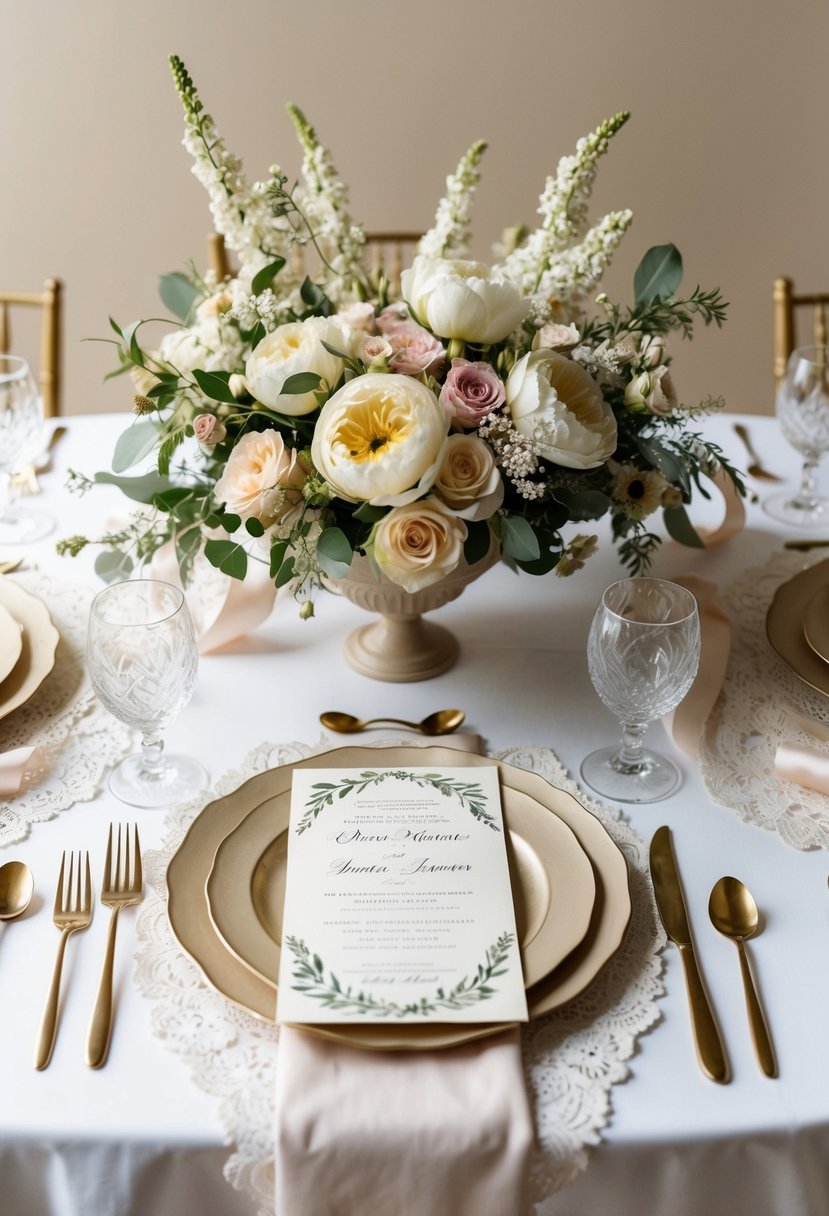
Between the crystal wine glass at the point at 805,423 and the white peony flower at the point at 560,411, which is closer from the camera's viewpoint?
the white peony flower at the point at 560,411

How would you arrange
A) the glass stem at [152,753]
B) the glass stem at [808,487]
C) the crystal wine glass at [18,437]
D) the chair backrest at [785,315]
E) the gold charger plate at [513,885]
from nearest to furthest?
the gold charger plate at [513,885], the glass stem at [152,753], the crystal wine glass at [18,437], the glass stem at [808,487], the chair backrest at [785,315]

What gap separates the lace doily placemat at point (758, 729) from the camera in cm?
107

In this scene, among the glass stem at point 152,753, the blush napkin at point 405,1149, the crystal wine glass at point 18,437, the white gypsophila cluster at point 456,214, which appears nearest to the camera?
the blush napkin at point 405,1149

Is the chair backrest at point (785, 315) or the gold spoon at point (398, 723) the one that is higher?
the chair backrest at point (785, 315)

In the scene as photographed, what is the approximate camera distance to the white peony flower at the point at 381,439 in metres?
0.99

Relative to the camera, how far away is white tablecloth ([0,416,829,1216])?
0.77 meters

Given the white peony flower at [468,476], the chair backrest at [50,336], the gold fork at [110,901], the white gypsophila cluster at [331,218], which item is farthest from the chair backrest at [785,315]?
the gold fork at [110,901]

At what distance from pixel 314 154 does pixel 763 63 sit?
202 cm

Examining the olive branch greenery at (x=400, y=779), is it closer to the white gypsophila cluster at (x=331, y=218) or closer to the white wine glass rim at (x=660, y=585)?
the white wine glass rim at (x=660, y=585)

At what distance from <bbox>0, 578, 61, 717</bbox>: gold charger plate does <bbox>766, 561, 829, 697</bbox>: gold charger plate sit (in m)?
0.80

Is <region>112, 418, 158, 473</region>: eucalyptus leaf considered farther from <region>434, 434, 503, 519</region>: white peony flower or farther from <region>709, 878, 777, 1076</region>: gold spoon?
<region>709, 878, 777, 1076</region>: gold spoon

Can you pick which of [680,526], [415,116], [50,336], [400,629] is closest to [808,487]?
[680,526]

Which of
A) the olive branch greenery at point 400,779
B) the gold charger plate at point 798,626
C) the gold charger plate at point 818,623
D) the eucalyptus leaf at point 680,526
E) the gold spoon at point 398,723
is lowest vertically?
the gold spoon at point 398,723

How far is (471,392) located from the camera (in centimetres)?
106
